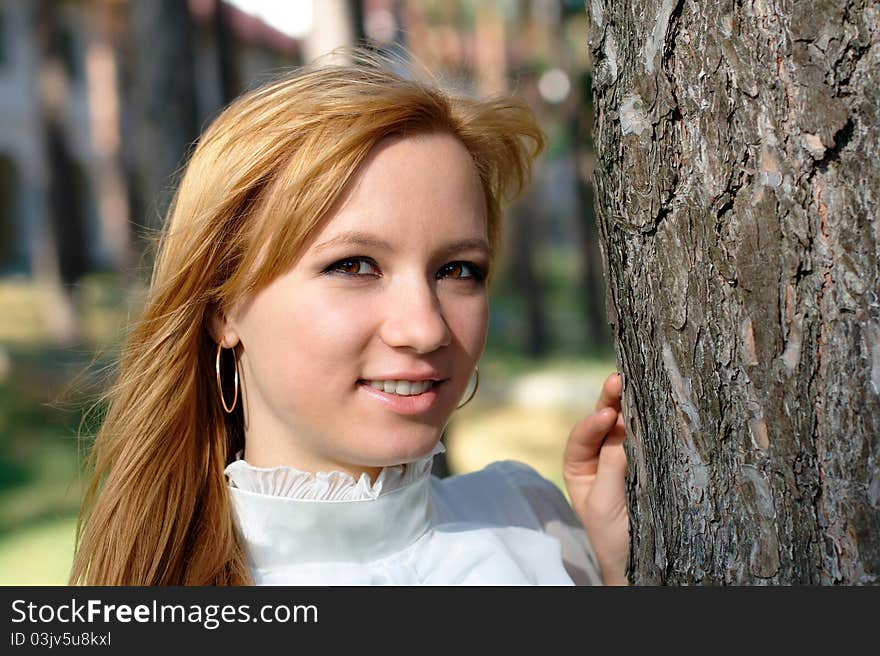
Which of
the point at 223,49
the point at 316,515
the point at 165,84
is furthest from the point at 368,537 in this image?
the point at 223,49

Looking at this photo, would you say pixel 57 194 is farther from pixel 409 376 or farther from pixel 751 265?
pixel 751 265

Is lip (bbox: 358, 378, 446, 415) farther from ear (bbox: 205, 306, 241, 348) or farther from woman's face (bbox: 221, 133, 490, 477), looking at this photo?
ear (bbox: 205, 306, 241, 348)

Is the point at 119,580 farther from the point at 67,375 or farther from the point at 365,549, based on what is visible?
the point at 67,375

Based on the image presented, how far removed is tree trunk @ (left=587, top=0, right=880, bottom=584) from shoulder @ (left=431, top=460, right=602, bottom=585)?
1.46ft

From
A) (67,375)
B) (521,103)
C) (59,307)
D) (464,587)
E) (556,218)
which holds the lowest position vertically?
(464,587)

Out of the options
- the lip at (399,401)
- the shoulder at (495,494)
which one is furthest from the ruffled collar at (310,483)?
the shoulder at (495,494)

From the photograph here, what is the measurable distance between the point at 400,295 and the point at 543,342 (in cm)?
1263

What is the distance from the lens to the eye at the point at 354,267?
159 cm

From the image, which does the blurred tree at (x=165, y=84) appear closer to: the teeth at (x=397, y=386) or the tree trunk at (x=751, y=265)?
the teeth at (x=397, y=386)

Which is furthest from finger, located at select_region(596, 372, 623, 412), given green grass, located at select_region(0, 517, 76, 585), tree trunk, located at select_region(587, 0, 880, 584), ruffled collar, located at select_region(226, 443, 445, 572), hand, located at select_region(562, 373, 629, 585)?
green grass, located at select_region(0, 517, 76, 585)

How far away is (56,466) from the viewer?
861cm

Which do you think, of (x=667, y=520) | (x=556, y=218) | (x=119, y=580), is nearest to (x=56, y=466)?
(x=119, y=580)

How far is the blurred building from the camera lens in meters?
11.9

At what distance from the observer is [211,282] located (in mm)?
1740
